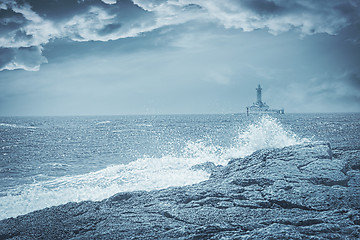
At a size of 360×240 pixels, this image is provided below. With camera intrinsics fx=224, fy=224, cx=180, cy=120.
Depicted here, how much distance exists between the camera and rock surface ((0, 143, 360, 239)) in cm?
354

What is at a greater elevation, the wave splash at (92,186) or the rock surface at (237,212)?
the rock surface at (237,212)

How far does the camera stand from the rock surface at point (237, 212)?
3.54 m

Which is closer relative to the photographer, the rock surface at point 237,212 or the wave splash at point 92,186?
the rock surface at point 237,212

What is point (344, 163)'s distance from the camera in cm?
657

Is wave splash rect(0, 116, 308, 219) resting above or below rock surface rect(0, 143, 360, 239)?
below

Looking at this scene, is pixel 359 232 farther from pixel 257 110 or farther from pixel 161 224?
pixel 257 110

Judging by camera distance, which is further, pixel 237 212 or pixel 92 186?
pixel 92 186

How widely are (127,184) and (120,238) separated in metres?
7.13

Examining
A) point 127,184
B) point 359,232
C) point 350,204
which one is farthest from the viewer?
point 127,184

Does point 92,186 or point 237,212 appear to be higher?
point 237,212

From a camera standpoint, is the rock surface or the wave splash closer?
the rock surface

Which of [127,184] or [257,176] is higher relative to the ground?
[257,176]

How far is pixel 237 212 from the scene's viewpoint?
4.44 metres

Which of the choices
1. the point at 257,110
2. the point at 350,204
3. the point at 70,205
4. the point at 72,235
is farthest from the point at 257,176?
the point at 257,110
